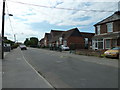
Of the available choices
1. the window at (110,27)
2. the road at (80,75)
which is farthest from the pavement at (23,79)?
the window at (110,27)

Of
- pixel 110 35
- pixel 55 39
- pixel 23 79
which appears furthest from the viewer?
pixel 55 39

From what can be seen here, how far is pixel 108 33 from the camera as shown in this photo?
958 inches

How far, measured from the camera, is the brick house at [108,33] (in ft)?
74.1

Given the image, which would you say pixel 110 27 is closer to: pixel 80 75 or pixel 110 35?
pixel 110 35

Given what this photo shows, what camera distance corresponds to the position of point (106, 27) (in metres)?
25.0

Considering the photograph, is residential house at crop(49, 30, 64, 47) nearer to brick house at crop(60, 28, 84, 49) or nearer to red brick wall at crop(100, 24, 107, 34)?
brick house at crop(60, 28, 84, 49)

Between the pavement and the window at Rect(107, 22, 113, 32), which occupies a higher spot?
the window at Rect(107, 22, 113, 32)

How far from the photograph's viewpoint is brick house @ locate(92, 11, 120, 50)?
2258cm

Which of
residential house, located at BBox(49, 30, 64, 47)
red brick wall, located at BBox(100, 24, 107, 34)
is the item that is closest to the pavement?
red brick wall, located at BBox(100, 24, 107, 34)

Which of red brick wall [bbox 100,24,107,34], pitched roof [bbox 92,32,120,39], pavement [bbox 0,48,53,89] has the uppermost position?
red brick wall [bbox 100,24,107,34]

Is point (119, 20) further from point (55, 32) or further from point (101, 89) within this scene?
point (55, 32)

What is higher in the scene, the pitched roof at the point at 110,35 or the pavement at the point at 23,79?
the pitched roof at the point at 110,35

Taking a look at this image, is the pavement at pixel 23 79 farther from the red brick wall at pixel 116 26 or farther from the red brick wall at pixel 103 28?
the red brick wall at pixel 103 28

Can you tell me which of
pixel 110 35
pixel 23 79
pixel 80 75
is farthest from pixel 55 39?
pixel 23 79
